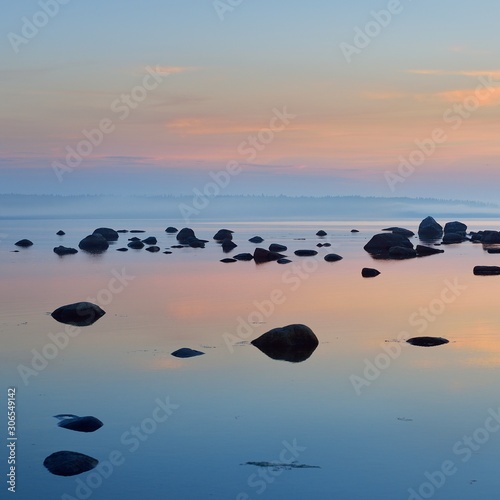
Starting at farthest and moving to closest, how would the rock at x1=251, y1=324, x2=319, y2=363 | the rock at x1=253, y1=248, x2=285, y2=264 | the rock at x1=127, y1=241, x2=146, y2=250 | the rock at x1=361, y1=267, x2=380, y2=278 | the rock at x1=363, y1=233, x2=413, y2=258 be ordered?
the rock at x1=127, y1=241, x2=146, y2=250 < the rock at x1=363, y1=233, x2=413, y2=258 < the rock at x1=253, y1=248, x2=285, y2=264 < the rock at x1=361, y1=267, x2=380, y2=278 < the rock at x1=251, y1=324, x2=319, y2=363

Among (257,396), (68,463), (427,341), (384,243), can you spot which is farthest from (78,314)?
(384,243)

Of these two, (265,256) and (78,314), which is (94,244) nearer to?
(265,256)

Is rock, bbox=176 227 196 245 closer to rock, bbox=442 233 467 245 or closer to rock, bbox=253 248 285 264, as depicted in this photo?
rock, bbox=253 248 285 264

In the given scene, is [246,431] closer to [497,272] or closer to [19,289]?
[19,289]

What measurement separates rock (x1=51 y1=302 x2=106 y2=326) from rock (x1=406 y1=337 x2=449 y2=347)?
10.8 metres

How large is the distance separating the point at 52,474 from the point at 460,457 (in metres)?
6.68

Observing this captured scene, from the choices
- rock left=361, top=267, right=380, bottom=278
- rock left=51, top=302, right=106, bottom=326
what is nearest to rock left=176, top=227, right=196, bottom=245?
rock left=361, top=267, right=380, bottom=278

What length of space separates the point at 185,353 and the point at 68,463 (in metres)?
9.11

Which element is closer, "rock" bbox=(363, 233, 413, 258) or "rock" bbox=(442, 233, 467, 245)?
"rock" bbox=(363, 233, 413, 258)

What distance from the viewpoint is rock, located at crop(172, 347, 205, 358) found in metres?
21.7

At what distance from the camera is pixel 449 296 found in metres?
35.1

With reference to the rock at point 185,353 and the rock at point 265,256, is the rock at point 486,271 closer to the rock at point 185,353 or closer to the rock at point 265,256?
the rock at point 265,256

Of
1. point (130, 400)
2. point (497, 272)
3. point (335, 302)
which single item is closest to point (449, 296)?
point (335, 302)

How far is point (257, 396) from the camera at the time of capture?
17.5 meters
